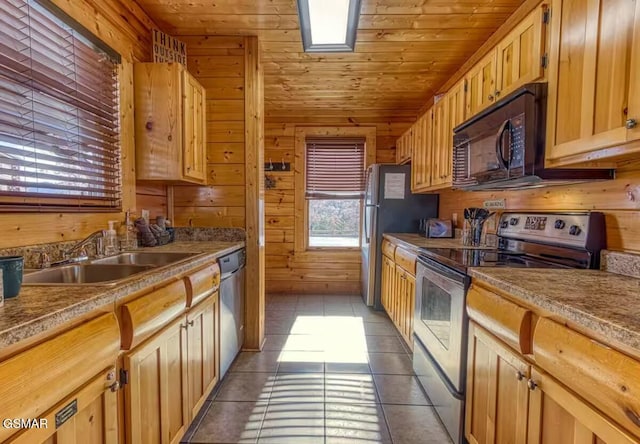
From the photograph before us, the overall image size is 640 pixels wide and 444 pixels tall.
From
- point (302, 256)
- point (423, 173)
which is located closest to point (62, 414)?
point (423, 173)

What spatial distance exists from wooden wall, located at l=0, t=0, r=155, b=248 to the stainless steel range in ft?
6.40

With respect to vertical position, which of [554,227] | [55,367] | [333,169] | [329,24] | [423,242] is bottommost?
[55,367]

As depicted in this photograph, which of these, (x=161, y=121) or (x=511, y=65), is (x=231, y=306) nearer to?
(x=161, y=121)

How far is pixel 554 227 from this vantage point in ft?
5.65

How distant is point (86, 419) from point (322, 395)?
1.43 m

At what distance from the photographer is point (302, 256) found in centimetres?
445

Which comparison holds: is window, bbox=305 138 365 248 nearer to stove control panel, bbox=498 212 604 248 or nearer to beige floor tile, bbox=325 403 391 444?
stove control panel, bbox=498 212 604 248

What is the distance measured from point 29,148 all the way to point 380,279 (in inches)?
126

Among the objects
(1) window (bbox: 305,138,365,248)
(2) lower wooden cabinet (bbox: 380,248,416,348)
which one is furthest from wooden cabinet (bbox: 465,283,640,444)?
(1) window (bbox: 305,138,365,248)

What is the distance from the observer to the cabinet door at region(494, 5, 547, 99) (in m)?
1.51

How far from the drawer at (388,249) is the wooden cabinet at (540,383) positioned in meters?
1.68

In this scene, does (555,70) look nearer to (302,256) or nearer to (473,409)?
(473,409)

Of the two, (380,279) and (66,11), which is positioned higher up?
(66,11)

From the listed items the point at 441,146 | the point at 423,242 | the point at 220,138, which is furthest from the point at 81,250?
the point at 441,146
